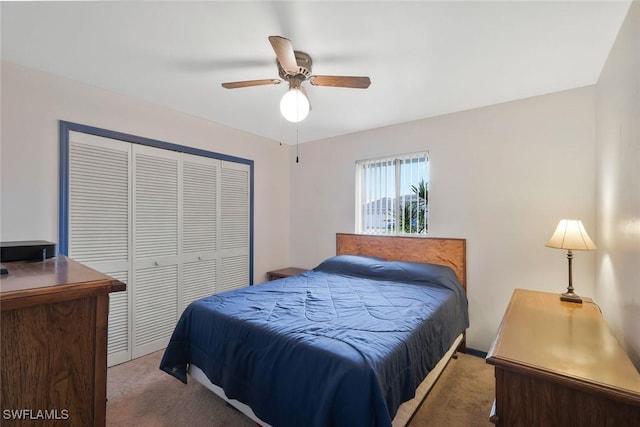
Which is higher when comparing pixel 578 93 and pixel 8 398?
pixel 578 93

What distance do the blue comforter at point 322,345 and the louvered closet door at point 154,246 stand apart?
3.14ft

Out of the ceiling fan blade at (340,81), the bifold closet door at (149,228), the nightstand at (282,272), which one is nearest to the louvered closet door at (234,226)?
the bifold closet door at (149,228)

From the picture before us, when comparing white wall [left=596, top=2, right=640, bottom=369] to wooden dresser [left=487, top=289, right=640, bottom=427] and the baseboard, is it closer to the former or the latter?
wooden dresser [left=487, top=289, right=640, bottom=427]

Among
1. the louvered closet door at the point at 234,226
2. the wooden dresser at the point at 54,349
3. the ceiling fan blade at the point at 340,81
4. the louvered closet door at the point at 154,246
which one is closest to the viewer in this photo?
the wooden dresser at the point at 54,349

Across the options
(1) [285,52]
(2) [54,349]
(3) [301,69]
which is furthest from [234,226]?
(2) [54,349]

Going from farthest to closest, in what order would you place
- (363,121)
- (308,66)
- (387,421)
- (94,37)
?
(363,121) → (308,66) → (94,37) → (387,421)

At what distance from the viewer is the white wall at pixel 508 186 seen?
2.33 metres

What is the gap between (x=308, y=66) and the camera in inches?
75.5

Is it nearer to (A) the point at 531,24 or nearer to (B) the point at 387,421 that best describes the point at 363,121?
(A) the point at 531,24

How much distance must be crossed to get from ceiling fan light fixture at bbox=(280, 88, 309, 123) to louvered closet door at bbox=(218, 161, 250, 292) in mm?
1761

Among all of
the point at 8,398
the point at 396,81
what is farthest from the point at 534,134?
the point at 8,398

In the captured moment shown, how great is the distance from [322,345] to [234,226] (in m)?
2.48

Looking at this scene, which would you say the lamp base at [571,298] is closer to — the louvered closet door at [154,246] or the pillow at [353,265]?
the pillow at [353,265]

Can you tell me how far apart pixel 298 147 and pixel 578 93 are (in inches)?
124
